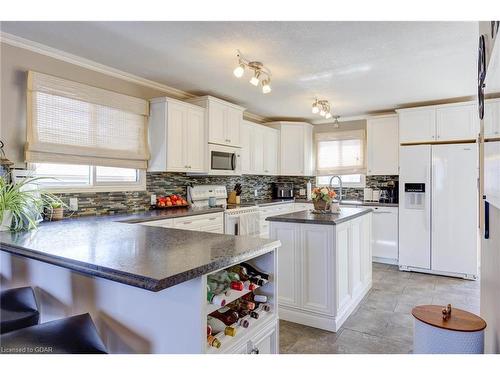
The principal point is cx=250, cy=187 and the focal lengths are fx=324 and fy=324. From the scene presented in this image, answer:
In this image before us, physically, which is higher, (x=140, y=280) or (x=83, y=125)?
(x=83, y=125)

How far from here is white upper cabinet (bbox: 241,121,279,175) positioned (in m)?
5.07

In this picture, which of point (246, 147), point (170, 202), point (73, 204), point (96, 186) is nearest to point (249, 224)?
point (170, 202)

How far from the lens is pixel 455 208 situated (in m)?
4.20

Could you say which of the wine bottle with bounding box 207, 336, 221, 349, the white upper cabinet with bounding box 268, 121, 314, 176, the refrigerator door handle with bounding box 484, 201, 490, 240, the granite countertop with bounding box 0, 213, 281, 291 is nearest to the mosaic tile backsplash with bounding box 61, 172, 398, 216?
the white upper cabinet with bounding box 268, 121, 314, 176

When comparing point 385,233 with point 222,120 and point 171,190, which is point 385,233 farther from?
point 171,190

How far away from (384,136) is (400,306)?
280 cm

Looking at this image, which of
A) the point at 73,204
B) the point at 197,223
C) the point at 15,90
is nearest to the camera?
the point at 15,90

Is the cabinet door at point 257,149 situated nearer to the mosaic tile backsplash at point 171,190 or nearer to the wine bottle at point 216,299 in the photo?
the mosaic tile backsplash at point 171,190

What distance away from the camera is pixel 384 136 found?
16.7 feet

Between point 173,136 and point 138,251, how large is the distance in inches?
95.6

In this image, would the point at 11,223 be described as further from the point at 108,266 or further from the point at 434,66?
the point at 434,66

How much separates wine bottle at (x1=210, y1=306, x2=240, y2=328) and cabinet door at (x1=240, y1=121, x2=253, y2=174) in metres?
3.53

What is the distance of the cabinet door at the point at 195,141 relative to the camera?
3.92 meters
